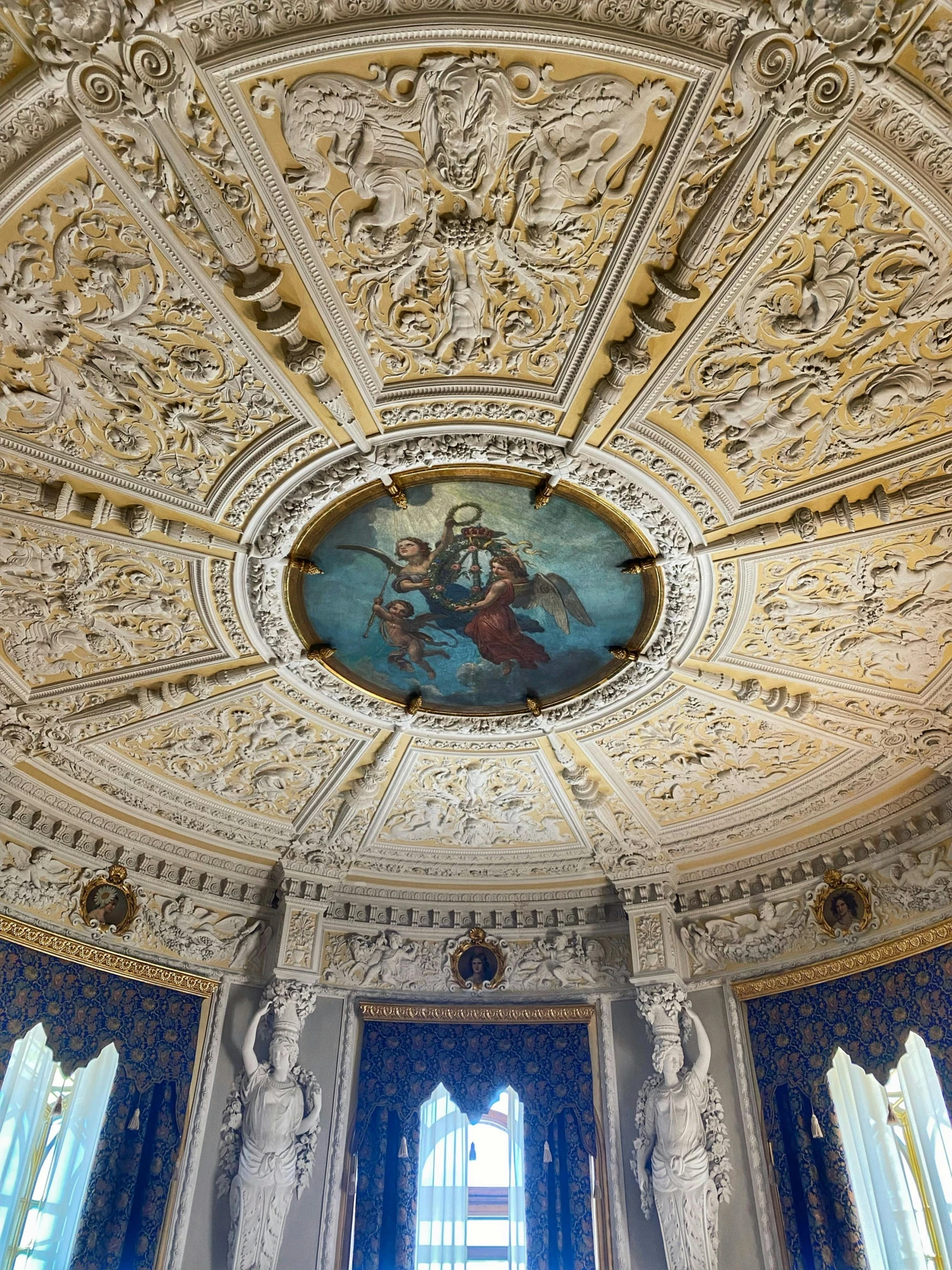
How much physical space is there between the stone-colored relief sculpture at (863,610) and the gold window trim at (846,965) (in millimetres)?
3027

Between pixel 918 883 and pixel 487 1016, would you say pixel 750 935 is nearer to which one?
pixel 918 883

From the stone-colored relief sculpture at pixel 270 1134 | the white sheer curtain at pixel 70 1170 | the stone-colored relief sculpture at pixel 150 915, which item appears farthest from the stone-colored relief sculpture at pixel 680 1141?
the white sheer curtain at pixel 70 1170

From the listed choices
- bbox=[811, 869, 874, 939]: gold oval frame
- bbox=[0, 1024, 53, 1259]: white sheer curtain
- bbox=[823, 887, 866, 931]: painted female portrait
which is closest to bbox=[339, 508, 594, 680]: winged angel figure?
bbox=[811, 869, 874, 939]: gold oval frame

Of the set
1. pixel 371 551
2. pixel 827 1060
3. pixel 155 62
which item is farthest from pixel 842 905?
pixel 155 62

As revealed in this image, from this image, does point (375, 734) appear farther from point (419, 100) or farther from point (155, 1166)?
point (419, 100)

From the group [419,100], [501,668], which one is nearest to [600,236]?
[419,100]

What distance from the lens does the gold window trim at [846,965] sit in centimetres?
1127

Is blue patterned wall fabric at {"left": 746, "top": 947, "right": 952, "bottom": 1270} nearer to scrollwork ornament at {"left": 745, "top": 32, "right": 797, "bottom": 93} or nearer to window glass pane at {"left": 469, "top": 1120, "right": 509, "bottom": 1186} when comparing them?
window glass pane at {"left": 469, "top": 1120, "right": 509, "bottom": 1186}

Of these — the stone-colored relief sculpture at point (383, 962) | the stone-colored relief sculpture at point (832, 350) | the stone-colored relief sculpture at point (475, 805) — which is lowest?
the stone-colored relief sculpture at point (383, 962)

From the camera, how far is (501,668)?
11.3m

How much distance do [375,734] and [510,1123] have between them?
18.7 ft

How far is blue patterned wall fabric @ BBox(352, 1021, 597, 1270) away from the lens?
458 inches

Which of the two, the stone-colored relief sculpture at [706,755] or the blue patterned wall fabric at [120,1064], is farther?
the stone-colored relief sculpture at [706,755]

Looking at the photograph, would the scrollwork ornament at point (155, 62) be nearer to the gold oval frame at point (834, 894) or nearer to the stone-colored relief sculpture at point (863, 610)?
the stone-colored relief sculpture at point (863, 610)
